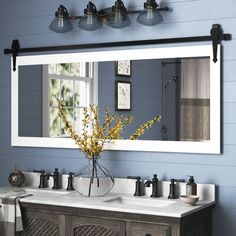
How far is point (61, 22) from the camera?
14.1 feet

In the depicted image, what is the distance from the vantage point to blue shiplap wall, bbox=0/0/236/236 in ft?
12.5

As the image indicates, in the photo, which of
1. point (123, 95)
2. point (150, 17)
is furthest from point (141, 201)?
point (150, 17)

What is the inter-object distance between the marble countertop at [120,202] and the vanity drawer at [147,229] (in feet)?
0.29

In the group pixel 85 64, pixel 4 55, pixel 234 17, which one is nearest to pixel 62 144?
pixel 85 64

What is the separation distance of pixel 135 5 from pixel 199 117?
986 mm

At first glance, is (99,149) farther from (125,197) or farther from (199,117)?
(199,117)

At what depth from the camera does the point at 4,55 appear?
476cm

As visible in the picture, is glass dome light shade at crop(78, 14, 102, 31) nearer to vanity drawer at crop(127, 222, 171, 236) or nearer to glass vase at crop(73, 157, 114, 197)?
glass vase at crop(73, 157, 114, 197)

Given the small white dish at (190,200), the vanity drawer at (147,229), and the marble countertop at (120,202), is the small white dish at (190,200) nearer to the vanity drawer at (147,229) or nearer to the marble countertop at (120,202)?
the marble countertop at (120,202)

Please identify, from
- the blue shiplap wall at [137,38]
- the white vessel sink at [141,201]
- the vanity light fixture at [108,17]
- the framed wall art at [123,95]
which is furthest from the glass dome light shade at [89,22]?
the white vessel sink at [141,201]

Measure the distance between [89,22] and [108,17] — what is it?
0.49 feet

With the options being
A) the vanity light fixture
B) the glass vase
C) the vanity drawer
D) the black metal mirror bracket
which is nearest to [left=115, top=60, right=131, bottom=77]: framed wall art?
the black metal mirror bracket

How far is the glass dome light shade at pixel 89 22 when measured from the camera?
4.17 meters

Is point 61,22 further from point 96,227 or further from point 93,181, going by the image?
point 96,227
